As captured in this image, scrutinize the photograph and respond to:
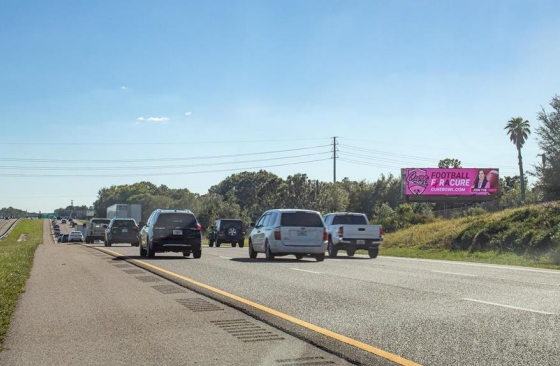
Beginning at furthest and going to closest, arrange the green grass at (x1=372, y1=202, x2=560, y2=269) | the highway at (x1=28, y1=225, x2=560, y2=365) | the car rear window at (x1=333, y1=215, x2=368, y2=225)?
the green grass at (x1=372, y1=202, x2=560, y2=269)
the car rear window at (x1=333, y1=215, x2=368, y2=225)
the highway at (x1=28, y1=225, x2=560, y2=365)

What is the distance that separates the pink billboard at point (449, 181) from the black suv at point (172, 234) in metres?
50.1

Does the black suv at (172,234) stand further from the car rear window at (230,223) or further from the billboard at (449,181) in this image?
the billboard at (449,181)

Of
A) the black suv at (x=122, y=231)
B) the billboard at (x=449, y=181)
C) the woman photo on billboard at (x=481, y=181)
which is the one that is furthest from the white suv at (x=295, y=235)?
the woman photo on billboard at (x=481, y=181)

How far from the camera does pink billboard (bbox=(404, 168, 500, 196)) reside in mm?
70438

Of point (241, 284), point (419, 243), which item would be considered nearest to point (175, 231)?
point (241, 284)

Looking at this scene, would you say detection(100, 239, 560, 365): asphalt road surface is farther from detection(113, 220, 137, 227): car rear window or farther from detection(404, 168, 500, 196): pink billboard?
detection(404, 168, 500, 196): pink billboard

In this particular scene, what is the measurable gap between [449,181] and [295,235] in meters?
52.2

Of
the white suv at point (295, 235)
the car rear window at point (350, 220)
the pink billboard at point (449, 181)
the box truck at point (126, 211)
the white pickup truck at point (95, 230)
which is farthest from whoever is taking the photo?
the box truck at point (126, 211)

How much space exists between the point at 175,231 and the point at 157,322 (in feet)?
48.3

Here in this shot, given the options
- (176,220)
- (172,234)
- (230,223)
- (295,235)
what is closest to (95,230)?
(230,223)

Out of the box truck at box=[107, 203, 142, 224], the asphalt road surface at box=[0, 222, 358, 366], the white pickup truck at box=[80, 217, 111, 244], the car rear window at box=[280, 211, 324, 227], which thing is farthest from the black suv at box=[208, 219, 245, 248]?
the box truck at box=[107, 203, 142, 224]

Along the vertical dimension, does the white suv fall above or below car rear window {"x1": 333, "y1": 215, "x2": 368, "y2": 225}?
below

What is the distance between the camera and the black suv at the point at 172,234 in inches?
901

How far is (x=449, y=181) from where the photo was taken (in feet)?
232
